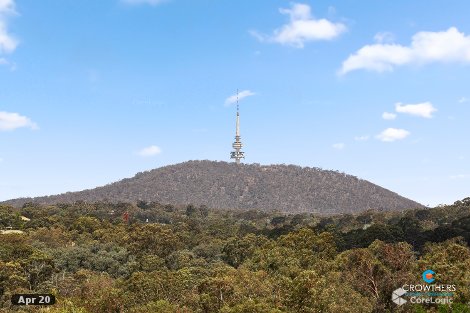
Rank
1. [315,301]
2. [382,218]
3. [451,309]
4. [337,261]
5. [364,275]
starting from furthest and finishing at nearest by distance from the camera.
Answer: [382,218], [337,261], [364,275], [315,301], [451,309]

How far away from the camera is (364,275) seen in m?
43.7

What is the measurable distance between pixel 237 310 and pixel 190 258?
54199mm

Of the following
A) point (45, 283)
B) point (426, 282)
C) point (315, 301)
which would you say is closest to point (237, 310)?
point (315, 301)

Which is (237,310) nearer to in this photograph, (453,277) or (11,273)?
(453,277)

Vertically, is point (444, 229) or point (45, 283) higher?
point (444, 229)

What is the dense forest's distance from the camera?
40812mm

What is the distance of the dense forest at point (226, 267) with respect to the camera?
1607 inches

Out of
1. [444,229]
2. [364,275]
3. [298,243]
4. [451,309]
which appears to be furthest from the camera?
[444,229]

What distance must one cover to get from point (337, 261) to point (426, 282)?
21.0 m

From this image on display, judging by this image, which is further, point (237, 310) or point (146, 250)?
point (146, 250)

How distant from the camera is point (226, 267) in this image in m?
67.9

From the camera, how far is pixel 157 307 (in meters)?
44.1
